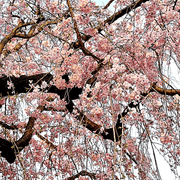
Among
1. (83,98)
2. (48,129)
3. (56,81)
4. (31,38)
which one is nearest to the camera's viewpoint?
(83,98)

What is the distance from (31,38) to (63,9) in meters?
0.60

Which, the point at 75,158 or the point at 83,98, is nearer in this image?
the point at 83,98

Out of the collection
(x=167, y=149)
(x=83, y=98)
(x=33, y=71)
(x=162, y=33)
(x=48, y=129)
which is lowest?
(x=167, y=149)

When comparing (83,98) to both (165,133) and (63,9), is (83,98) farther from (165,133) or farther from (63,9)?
(63,9)

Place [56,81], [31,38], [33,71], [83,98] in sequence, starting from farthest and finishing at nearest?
[31,38] < [33,71] < [56,81] < [83,98]

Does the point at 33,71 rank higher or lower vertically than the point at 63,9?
lower

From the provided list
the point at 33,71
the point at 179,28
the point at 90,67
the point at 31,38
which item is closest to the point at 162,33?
the point at 179,28

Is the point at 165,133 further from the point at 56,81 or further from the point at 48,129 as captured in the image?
the point at 48,129

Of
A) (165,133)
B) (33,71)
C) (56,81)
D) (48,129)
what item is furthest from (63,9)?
(165,133)

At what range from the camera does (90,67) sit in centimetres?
249

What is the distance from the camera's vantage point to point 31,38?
3.25m

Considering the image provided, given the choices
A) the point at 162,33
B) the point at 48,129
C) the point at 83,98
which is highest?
the point at 162,33

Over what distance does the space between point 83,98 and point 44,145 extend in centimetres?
116

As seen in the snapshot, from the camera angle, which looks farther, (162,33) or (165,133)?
(162,33)
